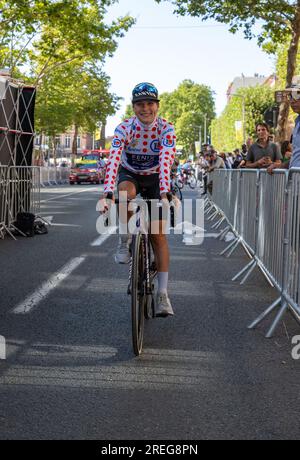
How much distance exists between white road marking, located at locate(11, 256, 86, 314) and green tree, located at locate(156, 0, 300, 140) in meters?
20.2

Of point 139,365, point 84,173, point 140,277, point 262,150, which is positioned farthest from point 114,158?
point 84,173

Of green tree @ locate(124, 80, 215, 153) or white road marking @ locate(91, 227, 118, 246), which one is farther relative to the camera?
green tree @ locate(124, 80, 215, 153)

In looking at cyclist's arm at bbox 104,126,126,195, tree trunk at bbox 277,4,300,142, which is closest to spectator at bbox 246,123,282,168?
cyclist's arm at bbox 104,126,126,195

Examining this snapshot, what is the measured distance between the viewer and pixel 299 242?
20.6 ft

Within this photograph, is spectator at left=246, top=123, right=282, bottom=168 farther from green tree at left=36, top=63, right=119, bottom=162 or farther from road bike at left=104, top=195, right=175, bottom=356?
green tree at left=36, top=63, right=119, bottom=162

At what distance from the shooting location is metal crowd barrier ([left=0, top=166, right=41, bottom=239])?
14.1 m

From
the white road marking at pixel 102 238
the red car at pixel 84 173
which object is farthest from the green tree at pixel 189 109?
the white road marking at pixel 102 238

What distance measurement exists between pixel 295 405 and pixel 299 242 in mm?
2069

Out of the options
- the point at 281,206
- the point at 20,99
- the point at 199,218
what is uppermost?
the point at 20,99

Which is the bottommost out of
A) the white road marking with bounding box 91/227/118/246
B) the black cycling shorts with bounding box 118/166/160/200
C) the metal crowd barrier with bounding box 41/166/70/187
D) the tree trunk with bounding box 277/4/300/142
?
the metal crowd barrier with bounding box 41/166/70/187

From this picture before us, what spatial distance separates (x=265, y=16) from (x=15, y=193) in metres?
18.4

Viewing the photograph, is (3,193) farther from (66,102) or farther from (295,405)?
(66,102)
